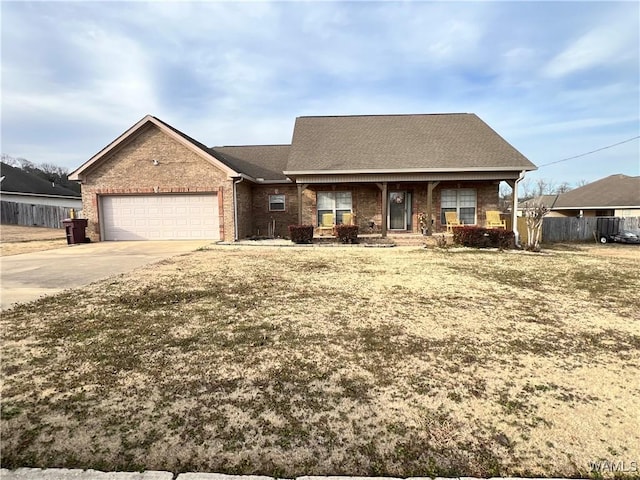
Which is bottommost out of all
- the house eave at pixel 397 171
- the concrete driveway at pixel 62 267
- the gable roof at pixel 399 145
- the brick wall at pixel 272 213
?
the concrete driveway at pixel 62 267

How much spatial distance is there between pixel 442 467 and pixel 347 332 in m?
2.27

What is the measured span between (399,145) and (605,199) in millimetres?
19446

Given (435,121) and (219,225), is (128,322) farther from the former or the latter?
(435,121)

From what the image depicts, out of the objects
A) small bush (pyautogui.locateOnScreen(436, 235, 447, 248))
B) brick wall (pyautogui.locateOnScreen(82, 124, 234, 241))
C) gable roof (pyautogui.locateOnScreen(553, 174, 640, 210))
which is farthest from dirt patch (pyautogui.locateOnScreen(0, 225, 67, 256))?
gable roof (pyautogui.locateOnScreen(553, 174, 640, 210))

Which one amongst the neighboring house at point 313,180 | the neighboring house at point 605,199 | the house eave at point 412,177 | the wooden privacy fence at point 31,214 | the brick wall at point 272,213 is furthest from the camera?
the wooden privacy fence at point 31,214

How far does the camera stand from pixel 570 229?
17.9 meters

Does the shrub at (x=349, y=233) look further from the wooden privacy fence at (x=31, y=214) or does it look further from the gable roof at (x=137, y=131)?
the wooden privacy fence at (x=31, y=214)

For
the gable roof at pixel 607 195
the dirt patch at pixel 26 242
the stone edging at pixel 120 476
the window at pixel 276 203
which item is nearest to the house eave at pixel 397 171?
the window at pixel 276 203

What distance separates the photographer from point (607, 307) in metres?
5.58

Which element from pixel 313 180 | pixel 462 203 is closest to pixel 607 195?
pixel 462 203

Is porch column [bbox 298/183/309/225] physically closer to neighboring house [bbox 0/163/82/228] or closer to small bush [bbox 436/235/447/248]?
small bush [bbox 436/235/447/248]

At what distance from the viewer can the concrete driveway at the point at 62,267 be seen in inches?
258

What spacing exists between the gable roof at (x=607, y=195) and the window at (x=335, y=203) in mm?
20394

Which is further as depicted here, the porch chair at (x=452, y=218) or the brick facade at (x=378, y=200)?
the brick facade at (x=378, y=200)
